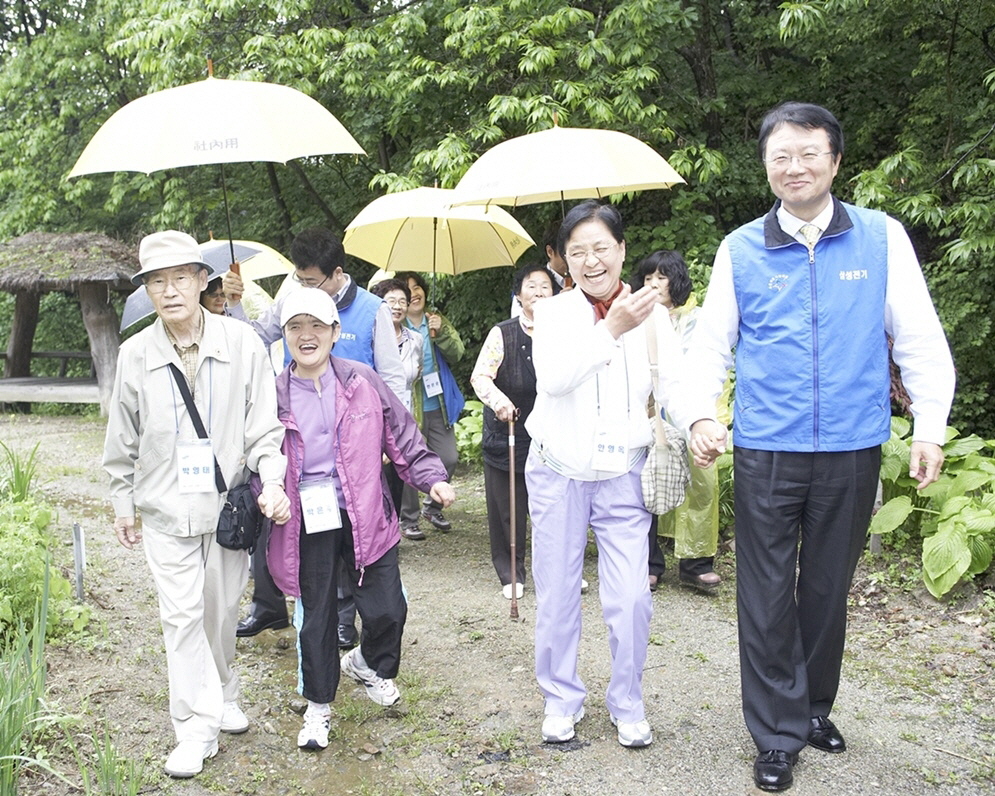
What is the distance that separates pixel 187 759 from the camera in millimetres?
3553

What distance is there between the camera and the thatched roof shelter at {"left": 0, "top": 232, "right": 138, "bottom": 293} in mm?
12922

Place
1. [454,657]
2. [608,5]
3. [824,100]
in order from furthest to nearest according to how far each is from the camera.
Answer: [824,100], [608,5], [454,657]

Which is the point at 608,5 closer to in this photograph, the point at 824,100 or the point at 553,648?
the point at 824,100

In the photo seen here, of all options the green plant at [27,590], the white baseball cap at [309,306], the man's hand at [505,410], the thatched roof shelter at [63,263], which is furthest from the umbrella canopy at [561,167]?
the thatched roof shelter at [63,263]

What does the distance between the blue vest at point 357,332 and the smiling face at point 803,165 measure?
Answer: 2.52 metres

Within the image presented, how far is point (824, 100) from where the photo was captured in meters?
10.4

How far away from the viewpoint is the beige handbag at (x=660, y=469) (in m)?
3.52

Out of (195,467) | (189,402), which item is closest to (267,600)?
(195,467)

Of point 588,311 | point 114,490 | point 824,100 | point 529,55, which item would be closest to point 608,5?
point 529,55

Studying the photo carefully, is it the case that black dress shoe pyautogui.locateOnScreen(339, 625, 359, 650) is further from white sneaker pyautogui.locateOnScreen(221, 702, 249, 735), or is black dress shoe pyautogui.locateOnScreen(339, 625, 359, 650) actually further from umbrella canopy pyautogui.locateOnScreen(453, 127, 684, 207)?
umbrella canopy pyautogui.locateOnScreen(453, 127, 684, 207)

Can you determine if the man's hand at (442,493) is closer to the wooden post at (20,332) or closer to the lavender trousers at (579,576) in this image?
the lavender trousers at (579,576)

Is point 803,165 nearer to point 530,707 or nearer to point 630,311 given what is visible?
point 630,311

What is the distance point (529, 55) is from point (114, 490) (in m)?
6.25

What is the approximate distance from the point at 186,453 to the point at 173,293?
0.57 metres
